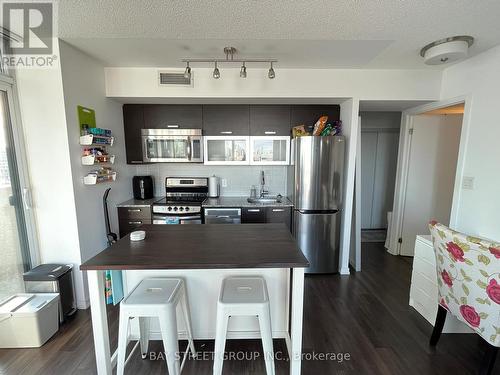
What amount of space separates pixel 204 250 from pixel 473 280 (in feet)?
5.50

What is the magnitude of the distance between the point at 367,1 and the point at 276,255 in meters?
1.72

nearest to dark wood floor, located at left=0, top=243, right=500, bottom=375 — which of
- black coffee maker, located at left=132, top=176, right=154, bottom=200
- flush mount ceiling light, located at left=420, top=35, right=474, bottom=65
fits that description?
black coffee maker, located at left=132, top=176, right=154, bottom=200

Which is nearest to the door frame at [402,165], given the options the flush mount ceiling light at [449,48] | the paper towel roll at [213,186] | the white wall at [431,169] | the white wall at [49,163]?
the white wall at [431,169]

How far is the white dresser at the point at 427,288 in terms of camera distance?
1977 millimetres

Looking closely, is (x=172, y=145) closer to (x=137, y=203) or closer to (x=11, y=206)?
(x=137, y=203)

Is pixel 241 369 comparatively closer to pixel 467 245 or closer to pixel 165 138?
pixel 467 245

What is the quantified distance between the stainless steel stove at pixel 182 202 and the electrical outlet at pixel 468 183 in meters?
2.87

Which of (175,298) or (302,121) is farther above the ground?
(302,121)

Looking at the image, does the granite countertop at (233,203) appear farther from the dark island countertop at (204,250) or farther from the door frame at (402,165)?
the door frame at (402,165)

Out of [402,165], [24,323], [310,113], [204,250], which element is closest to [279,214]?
[310,113]

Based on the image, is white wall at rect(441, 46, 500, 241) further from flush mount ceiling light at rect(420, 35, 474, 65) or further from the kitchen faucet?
the kitchen faucet

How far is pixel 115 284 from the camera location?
67.7 inches

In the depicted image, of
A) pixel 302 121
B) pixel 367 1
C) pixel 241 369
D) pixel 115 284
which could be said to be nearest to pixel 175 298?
pixel 115 284

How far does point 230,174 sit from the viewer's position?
3555mm
